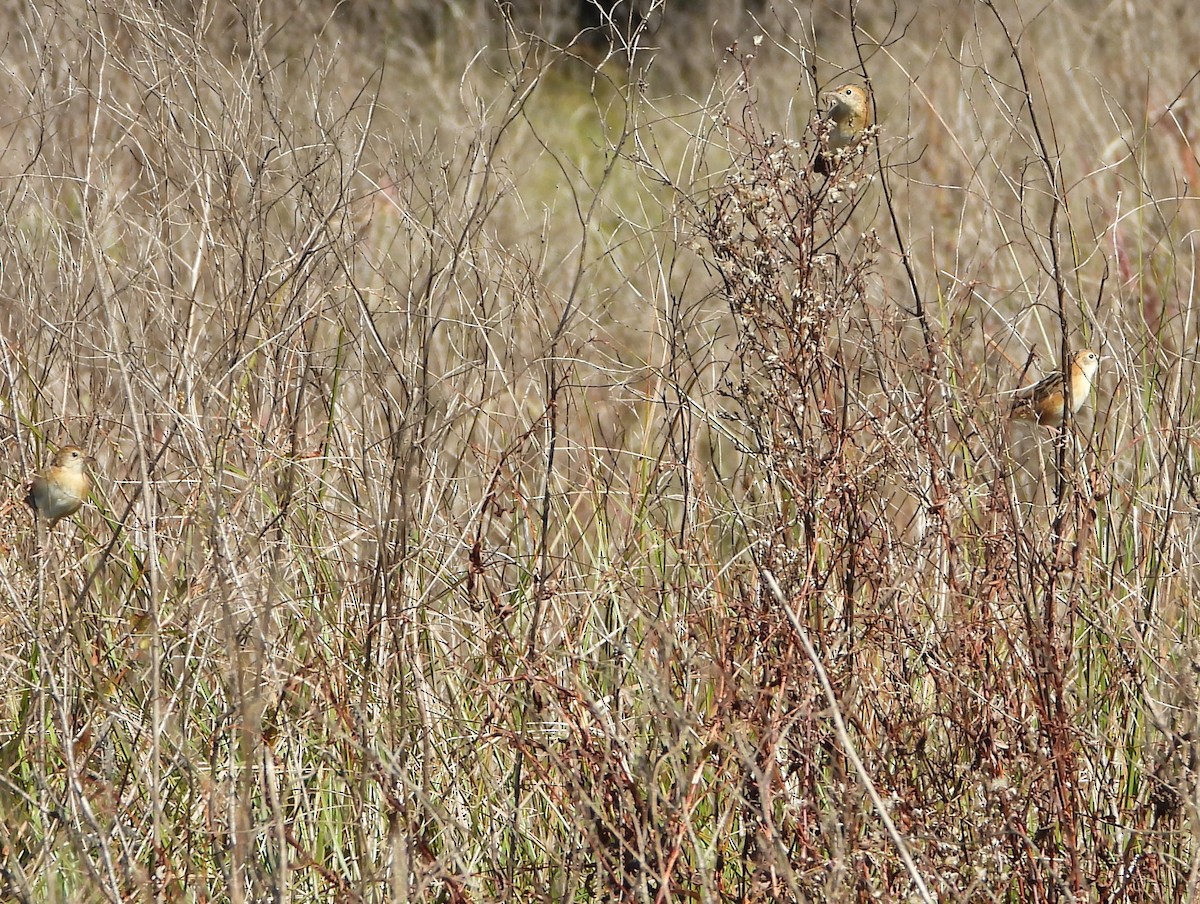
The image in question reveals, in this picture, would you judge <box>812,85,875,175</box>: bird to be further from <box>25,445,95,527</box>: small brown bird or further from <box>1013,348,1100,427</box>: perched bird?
<box>25,445,95,527</box>: small brown bird

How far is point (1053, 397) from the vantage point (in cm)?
239

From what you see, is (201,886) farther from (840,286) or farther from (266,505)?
(840,286)

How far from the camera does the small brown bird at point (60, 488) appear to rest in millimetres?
2045

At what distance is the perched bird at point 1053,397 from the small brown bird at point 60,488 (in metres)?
1.57

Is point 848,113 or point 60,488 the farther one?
point 60,488

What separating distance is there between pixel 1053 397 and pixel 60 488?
5.52 ft

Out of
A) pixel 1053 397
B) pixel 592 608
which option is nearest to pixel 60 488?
pixel 592 608

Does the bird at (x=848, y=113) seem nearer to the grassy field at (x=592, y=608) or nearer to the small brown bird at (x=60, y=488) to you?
the grassy field at (x=592, y=608)

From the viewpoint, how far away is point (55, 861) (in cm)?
181

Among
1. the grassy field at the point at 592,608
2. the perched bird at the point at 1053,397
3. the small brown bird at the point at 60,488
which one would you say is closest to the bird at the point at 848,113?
the grassy field at the point at 592,608

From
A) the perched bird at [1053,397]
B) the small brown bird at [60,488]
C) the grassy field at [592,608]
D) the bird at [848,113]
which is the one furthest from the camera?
the perched bird at [1053,397]

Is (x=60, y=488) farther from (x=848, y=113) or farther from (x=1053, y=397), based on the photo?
(x=1053, y=397)

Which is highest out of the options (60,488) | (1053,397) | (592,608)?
(1053,397)

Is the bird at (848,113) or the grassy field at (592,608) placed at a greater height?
the bird at (848,113)
